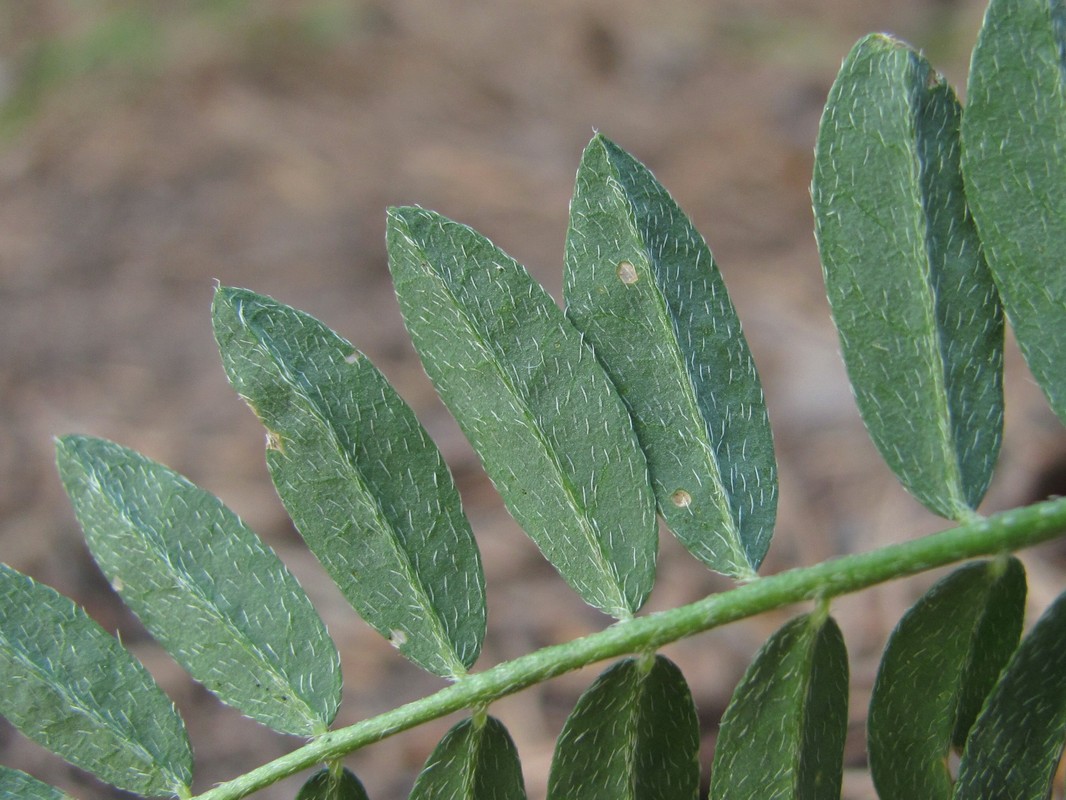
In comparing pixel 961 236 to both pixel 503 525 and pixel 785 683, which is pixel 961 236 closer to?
pixel 785 683

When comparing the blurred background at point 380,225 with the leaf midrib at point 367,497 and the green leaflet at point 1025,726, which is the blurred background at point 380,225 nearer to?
the green leaflet at point 1025,726

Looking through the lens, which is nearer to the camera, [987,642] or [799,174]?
[987,642]

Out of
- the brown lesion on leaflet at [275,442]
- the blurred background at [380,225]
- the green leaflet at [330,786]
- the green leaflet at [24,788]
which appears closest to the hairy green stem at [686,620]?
the green leaflet at [330,786]

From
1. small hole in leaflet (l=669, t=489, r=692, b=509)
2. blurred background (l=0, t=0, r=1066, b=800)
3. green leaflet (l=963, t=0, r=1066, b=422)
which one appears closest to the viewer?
green leaflet (l=963, t=0, r=1066, b=422)

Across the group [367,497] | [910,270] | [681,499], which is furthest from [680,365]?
[367,497]

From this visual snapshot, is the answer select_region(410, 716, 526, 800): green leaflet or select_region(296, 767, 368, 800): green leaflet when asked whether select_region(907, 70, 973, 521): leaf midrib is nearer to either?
select_region(410, 716, 526, 800): green leaflet

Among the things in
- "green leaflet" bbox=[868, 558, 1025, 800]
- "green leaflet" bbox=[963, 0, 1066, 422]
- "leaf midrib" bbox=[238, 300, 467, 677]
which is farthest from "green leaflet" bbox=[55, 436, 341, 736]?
"green leaflet" bbox=[963, 0, 1066, 422]

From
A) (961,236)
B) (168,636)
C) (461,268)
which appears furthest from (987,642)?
(168,636)
